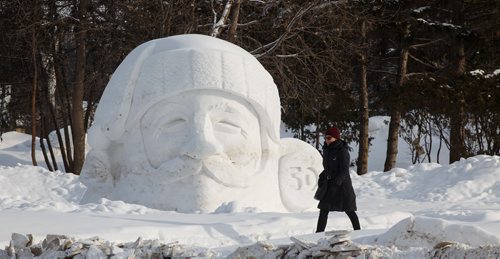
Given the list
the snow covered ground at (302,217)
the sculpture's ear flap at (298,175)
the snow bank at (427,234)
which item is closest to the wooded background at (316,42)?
the snow covered ground at (302,217)

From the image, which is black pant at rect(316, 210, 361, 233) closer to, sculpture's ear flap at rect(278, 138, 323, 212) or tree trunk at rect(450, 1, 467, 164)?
sculpture's ear flap at rect(278, 138, 323, 212)

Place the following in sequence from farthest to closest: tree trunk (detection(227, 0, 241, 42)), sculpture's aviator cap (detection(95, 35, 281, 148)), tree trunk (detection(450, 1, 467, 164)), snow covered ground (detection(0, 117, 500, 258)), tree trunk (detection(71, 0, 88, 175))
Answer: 1. tree trunk (detection(71, 0, 88, 175))
2. tree trunk (detection(450, 1, 467, 164))
3. tree trunk (detection(227, 0, 241, 42))
4. sculpture's aviator cap (detection(95, 35, 281, 148))
5. snow covered ground (detection(0, 117, 500, 258))

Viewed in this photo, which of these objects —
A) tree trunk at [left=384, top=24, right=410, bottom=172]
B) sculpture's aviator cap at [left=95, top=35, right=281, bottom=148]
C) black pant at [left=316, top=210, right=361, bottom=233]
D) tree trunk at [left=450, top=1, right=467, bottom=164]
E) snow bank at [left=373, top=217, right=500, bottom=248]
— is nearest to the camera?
snow bank at [left=373, top=217, right=500, bottom=248]

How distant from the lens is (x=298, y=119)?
2588cm

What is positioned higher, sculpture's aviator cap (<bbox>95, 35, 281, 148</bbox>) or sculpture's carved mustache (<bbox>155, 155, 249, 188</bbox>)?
sculpture's aviator cap (<bbox>95, 35, 281, 148</bbox>)

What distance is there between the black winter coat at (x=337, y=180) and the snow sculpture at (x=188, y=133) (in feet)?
4.82

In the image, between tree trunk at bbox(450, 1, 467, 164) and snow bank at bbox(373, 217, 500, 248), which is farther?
tree trunk at bbox(450, 1, 467, 164)

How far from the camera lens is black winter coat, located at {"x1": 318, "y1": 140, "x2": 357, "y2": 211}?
362 inches

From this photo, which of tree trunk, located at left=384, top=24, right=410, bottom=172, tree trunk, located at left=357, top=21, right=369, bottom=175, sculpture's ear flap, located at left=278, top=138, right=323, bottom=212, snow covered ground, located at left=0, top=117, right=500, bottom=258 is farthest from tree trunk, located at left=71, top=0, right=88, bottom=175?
sculpture's ear flap, located at left=278, top=138, right=323, bottom=212

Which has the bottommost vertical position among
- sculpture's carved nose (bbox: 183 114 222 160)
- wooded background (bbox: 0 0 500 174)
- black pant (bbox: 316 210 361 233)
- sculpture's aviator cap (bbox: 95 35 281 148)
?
black pant (bbox: 316 210 361 233)

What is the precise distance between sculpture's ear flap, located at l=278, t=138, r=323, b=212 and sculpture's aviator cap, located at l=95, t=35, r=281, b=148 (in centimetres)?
34

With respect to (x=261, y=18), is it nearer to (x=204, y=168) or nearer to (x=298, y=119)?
(x=298, y=119)

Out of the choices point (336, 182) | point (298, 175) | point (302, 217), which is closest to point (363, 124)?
point (298, 175)

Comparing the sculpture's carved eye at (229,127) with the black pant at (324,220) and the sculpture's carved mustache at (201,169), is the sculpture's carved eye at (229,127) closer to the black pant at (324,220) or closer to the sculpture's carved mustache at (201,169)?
the sculpture's carved mustache at (201,169)
